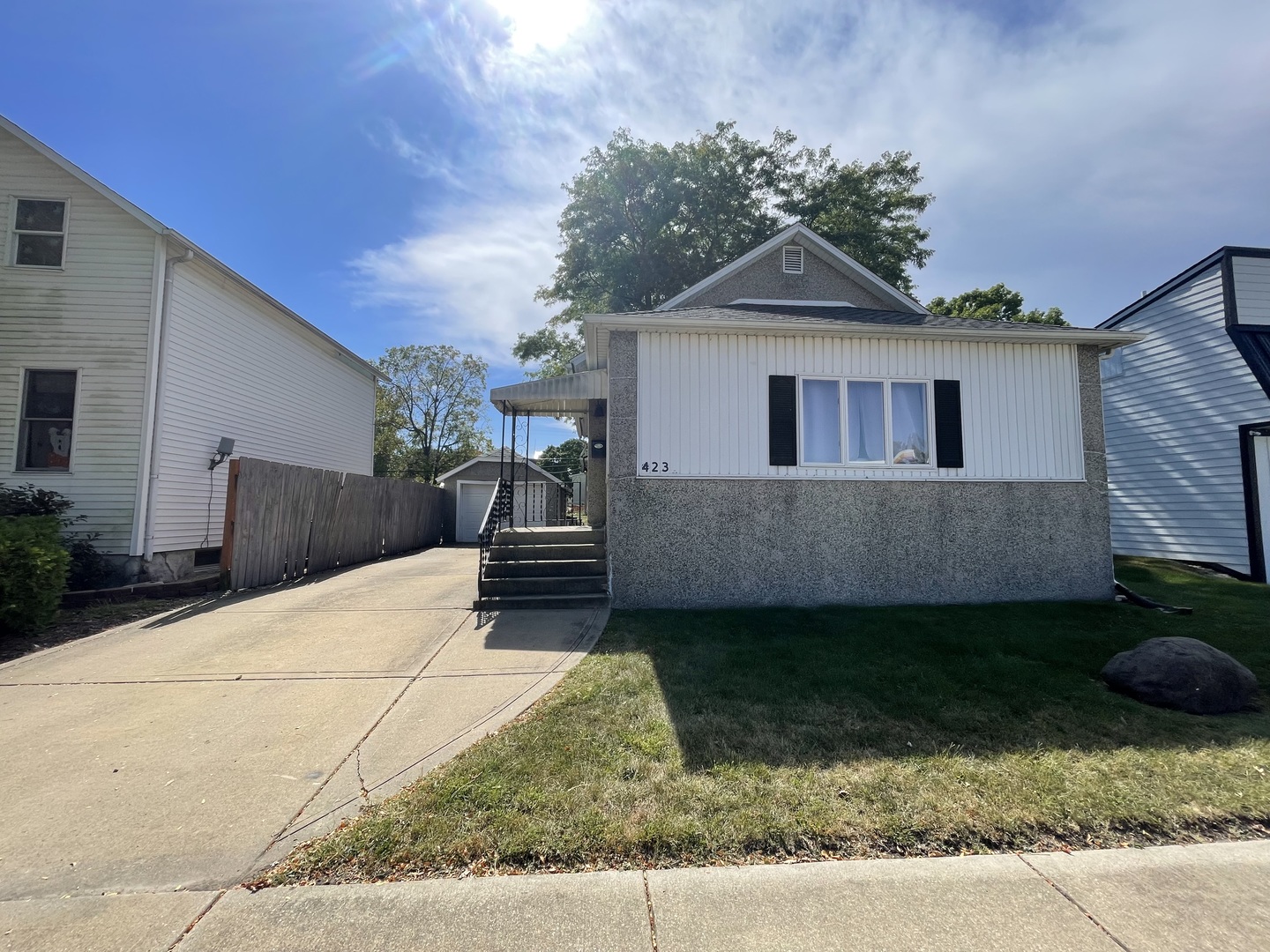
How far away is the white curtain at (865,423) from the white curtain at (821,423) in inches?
6.5

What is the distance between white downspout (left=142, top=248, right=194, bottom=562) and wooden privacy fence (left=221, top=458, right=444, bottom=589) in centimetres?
104

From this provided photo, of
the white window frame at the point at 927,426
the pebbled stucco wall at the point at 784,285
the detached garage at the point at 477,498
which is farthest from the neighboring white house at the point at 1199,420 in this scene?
the detached garage at the point at 477,498

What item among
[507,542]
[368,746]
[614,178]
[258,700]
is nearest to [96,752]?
[258,700]

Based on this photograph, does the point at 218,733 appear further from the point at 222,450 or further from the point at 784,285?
the point at 784,285

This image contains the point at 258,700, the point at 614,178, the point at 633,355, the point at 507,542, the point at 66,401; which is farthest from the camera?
the point at 614,178

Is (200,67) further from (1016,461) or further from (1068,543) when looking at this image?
(1068,543)

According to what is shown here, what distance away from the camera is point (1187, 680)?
14.2 feet

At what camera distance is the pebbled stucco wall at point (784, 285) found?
11648 mm

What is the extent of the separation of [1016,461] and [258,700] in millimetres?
9200

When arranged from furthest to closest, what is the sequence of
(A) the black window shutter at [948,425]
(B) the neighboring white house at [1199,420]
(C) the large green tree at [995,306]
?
(C) the large green tree at [995,306] < (B) the neighboring white house at [1199,420] < (A) the black window shutter at [948,425]

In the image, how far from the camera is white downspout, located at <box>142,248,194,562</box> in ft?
Answer: 29.5

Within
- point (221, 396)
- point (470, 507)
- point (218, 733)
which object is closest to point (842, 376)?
point (218, 733)

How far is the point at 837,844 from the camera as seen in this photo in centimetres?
266

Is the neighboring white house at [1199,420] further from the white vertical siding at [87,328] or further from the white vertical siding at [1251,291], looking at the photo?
the white vertical siding at [87,328]
